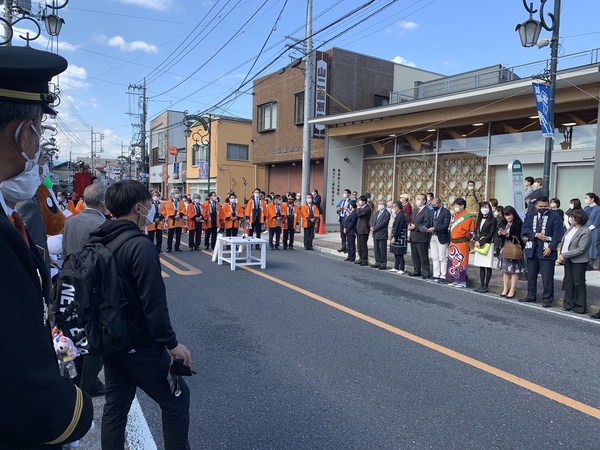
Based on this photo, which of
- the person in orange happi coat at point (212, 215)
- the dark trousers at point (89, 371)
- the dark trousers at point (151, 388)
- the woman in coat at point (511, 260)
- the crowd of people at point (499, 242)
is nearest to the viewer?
the dark trousers at point (151, 388)

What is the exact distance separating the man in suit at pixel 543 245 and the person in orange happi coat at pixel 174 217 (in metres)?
10.2

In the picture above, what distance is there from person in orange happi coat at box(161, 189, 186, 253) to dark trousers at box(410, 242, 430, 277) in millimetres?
7534

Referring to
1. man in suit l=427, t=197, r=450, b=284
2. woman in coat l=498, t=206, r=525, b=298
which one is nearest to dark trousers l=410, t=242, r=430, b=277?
man in suit l=427, t=197, r=450, b=284

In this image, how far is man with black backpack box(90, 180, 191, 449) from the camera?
8.09 feet

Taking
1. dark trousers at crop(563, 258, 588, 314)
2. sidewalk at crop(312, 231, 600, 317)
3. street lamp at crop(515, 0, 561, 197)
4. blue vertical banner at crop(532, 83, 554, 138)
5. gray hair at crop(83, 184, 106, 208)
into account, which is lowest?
sidewalk at crop(312, 231, 600, 317)

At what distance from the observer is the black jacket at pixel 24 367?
1.12 metres

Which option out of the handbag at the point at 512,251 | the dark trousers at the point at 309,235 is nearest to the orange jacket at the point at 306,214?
the dark trousers at the point at 309,235

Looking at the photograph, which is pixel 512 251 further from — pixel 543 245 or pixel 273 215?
pixel 273 215

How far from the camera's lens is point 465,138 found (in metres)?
16.3

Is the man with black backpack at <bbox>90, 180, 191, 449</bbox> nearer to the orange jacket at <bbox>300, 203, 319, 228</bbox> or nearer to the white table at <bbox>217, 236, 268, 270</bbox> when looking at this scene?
the white table at <bbox>217, 236, 268, 270</bbox>

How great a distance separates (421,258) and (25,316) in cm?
1028

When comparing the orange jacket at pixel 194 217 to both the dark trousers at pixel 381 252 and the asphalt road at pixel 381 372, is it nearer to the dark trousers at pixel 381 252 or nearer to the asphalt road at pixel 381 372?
the dark trousers at pixel 381 252

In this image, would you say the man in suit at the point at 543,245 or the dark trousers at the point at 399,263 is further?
the dark trousers at the point at 399,263

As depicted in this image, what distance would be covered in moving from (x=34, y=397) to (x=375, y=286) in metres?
8.45
